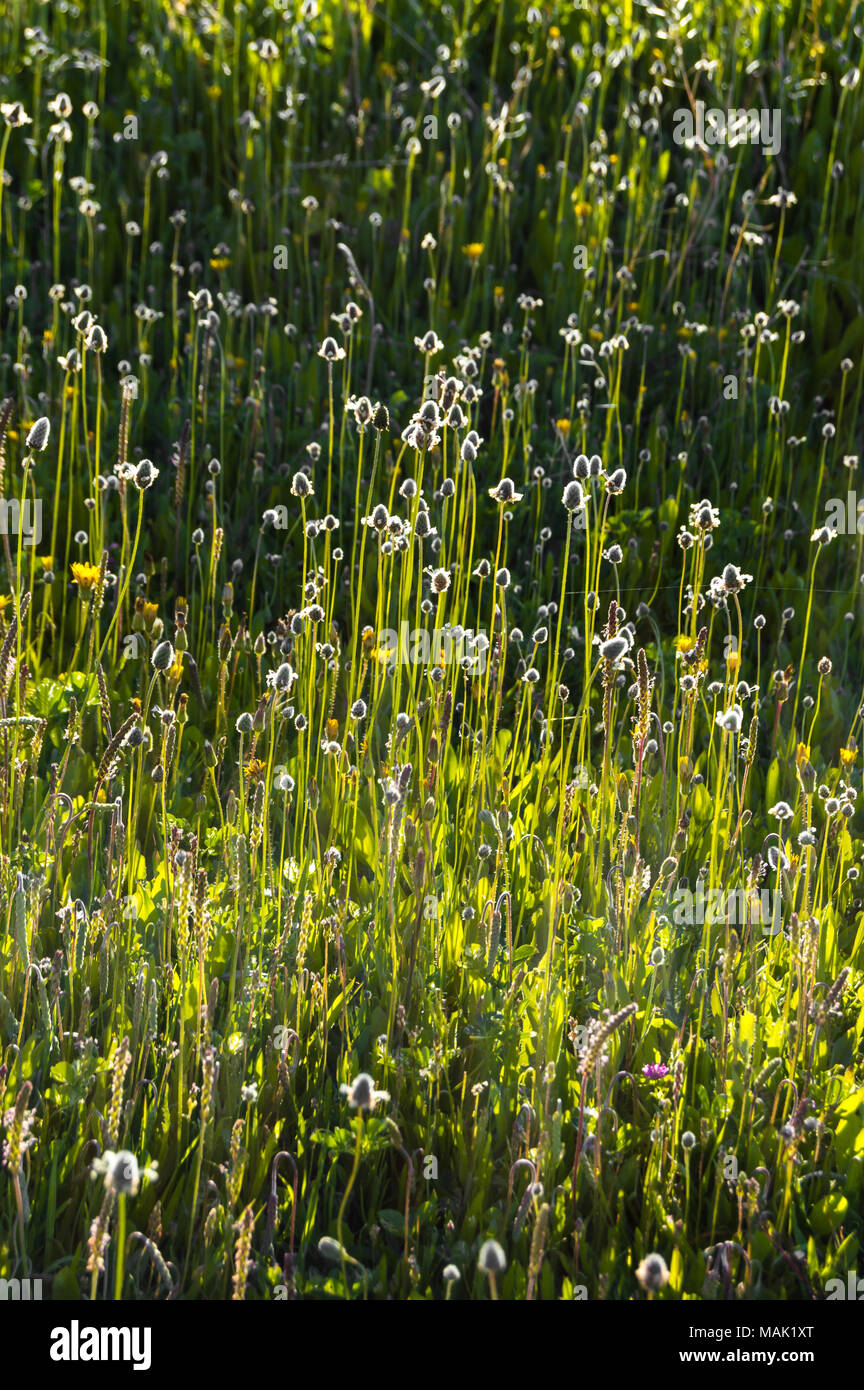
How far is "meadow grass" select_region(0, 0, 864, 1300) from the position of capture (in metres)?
2.22

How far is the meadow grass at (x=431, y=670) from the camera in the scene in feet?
7.29

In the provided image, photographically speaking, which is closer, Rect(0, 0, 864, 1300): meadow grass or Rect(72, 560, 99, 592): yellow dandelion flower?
Rect(0, 0, 864, 1300): meadow grass

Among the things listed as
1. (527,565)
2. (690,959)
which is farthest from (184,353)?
(690,959)

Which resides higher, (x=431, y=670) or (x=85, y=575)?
(x=85, y=575)

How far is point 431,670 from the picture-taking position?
10.3 ft

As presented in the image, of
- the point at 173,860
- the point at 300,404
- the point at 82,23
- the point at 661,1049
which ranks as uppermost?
the point at 82,23

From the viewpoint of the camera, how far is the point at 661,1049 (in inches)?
99.3

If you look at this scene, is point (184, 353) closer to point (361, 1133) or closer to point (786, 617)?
point (786, 617)

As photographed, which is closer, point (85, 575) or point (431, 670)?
point (431, 670)

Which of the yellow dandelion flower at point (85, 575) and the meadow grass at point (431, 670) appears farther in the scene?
the yellow dandelion flower at point (85, 575)

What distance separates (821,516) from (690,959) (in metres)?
2.40

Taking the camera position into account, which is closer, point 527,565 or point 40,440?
point 40,440
